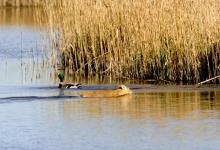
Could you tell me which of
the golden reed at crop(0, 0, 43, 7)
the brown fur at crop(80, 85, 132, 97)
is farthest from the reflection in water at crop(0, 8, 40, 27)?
the brown fur at crop(80, 85, 132, 97)

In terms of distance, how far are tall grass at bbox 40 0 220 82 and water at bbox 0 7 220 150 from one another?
1.84 ft

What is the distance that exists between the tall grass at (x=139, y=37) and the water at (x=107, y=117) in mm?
560

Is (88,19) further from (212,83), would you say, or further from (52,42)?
(212,83)

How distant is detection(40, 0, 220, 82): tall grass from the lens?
1291 centimetres

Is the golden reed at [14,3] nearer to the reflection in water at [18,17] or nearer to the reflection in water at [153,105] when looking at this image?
the reflection in water at [18,17]

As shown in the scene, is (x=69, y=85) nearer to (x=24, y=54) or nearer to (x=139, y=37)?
(x=139, y=37)

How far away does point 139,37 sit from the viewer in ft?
44.3

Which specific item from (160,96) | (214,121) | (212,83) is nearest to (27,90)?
(160,96)

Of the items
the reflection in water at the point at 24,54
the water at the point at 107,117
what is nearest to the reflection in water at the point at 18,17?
the reflection in water at the point at 24,54

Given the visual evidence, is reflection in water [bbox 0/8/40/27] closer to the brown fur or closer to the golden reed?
the golden reed

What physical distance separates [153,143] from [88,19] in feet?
22.2

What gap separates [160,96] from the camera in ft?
38.1

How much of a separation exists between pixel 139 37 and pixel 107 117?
13.3 feet

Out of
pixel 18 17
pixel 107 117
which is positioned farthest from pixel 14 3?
pixel 107 117
